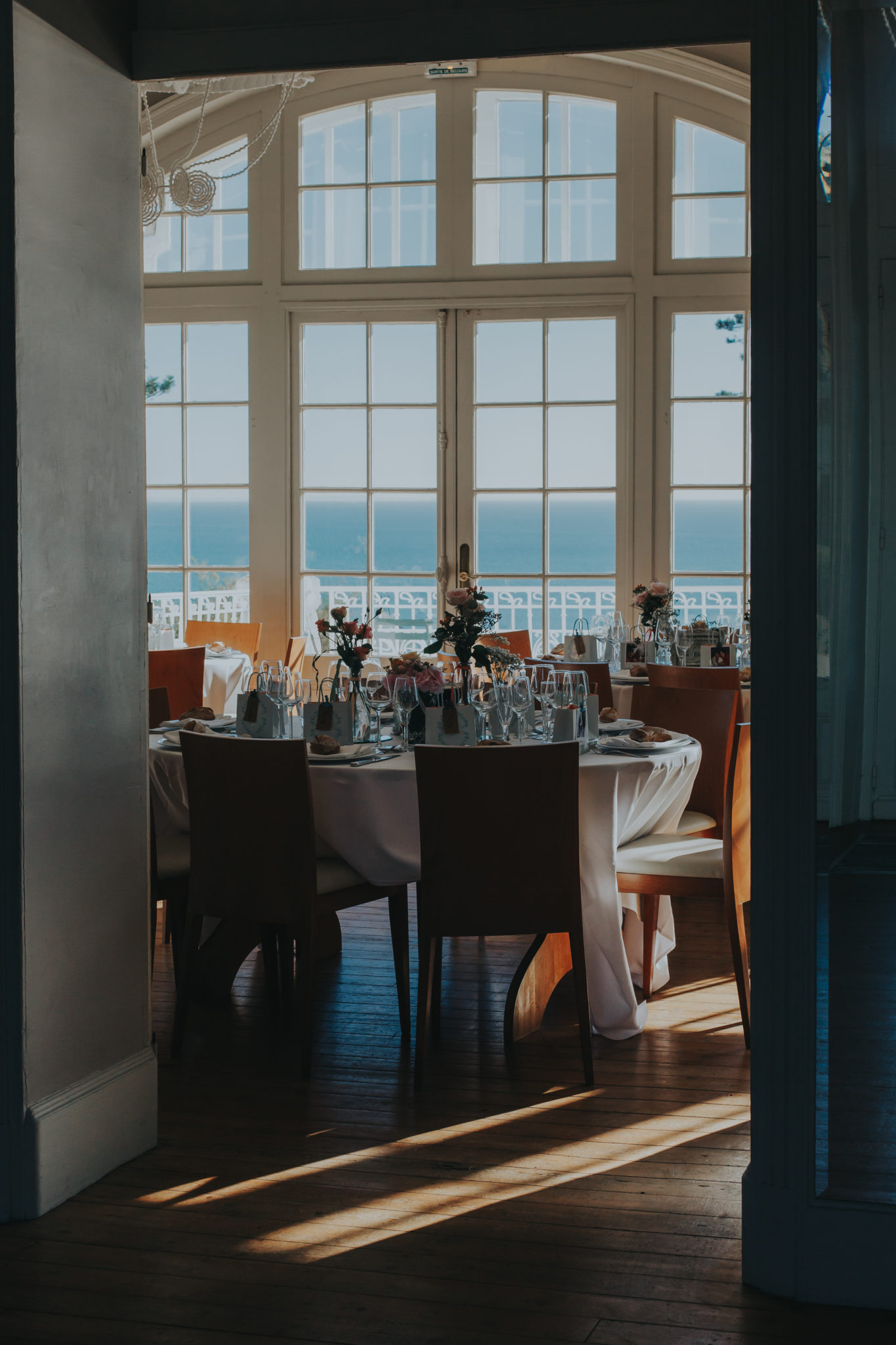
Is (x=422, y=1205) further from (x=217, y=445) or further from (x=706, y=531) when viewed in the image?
(x=217, y=445)

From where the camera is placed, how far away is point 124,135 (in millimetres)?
2922

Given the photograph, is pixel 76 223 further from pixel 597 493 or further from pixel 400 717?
pixel 597 493

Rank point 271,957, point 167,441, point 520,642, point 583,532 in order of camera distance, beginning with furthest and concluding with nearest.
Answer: point 167,441 → point 583,532 → point 520,642 → point 271,957

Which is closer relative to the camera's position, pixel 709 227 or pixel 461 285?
pixel 709 227

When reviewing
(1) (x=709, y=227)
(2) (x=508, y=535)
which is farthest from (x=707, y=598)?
(1) (x=709, y=227)

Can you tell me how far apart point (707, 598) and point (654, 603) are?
1.26m

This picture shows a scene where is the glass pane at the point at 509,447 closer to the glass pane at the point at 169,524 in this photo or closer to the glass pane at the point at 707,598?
the glass pane at the point at 707,598

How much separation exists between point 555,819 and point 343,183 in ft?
19.8

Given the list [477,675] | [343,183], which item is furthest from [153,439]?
[477,675]

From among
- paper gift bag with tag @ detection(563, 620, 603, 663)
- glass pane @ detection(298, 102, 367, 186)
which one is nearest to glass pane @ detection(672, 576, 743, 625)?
paper gift bag with tag @ detection(563, 620, 603, 663)

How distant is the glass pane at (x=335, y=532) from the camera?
8.36 metres

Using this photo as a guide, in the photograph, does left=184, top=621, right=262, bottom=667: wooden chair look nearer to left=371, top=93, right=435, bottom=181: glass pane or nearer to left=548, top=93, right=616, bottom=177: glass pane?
left=371, top=93, right=435, bottom=181: glass pane

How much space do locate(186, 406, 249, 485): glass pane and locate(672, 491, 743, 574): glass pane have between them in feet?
9.24

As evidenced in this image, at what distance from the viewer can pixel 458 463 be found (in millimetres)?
8227
